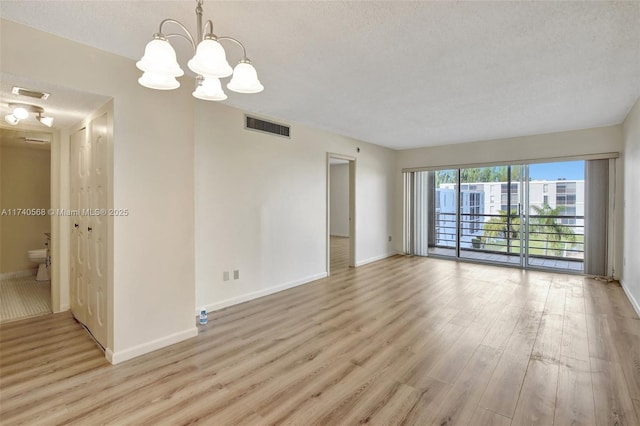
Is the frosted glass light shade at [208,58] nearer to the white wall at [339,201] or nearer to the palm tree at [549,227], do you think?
the palm tree at [549,227]

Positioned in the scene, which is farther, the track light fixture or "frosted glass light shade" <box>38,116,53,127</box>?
"frosted glass light shade" <box>38,116,53,127</box>

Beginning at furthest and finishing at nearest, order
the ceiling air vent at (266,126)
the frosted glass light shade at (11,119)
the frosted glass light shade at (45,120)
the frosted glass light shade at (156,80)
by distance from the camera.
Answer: the ceiling air vent at (266,126)
the frosted glass light shade at (45,120)
the frosted glass light shade at (11,119)
the frosted glass light shade at (156,80)

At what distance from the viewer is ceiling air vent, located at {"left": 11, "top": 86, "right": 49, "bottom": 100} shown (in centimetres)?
226

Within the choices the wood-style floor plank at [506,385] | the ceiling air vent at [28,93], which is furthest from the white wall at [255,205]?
the wood-style floor plank at [506,385]

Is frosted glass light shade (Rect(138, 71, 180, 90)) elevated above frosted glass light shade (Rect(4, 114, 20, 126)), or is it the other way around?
frosted glass light shade (Rect(4, 114, 20, 126))

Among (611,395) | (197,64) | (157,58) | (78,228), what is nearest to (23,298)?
(78,228)

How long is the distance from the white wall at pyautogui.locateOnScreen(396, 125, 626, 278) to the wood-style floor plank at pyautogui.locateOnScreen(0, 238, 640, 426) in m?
2.47

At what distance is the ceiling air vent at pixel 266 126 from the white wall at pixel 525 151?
3.64 m

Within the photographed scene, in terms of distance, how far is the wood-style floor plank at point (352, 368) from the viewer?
1.86 meters

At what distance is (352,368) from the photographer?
2357 mm

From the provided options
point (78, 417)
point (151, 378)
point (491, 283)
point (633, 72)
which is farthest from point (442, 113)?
point (78, 417)

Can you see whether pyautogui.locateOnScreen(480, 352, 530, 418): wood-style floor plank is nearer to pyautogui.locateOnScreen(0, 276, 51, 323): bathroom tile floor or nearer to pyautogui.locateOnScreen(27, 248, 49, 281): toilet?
pyautogui.locateOnScreen(0, 276, 51, 323): bathroom tile floor

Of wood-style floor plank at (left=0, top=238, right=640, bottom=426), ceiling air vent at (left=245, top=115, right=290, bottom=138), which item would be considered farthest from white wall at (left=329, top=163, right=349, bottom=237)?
wood-style floor plank at (left=0, top=238, right=640, bottom=426)

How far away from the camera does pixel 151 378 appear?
221cm
